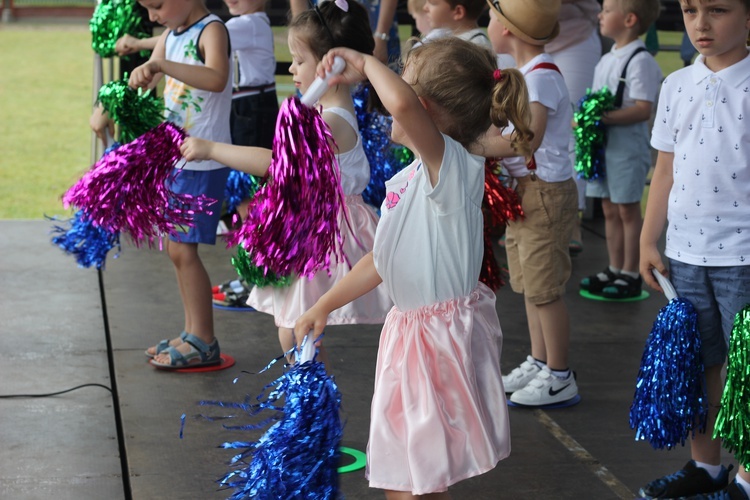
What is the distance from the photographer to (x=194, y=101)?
4305 mm

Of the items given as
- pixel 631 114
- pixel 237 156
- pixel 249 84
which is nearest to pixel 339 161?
pixel 237 156

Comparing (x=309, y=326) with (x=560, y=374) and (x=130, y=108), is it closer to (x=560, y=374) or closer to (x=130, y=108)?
(x=560, y=374)

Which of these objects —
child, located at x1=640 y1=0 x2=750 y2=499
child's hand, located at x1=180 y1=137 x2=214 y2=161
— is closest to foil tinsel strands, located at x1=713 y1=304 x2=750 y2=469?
child, located at x1=640 y1=0 x2=750 y2=499

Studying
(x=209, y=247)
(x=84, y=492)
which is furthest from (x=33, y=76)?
(x=84, y=492)

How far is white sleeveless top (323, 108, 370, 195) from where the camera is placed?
3.35m

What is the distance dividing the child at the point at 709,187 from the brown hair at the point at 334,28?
0.93 metres

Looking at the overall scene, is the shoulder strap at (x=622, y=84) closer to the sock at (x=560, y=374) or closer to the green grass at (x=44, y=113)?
the green grass at (x=44, y=113)

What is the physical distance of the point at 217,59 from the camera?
419 cm

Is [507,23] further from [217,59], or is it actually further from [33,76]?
[33,76]

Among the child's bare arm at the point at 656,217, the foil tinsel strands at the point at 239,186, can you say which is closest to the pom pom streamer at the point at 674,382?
the child's bare arm at the point at 656,217

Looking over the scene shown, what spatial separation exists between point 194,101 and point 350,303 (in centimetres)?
133

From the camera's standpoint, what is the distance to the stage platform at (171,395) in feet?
11.3

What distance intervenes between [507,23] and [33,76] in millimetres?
16040

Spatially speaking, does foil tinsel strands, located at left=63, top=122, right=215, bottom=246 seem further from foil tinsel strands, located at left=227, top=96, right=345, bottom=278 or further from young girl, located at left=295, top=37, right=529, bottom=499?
young girl, located at left=295, top=37, right=529, bottom=499
